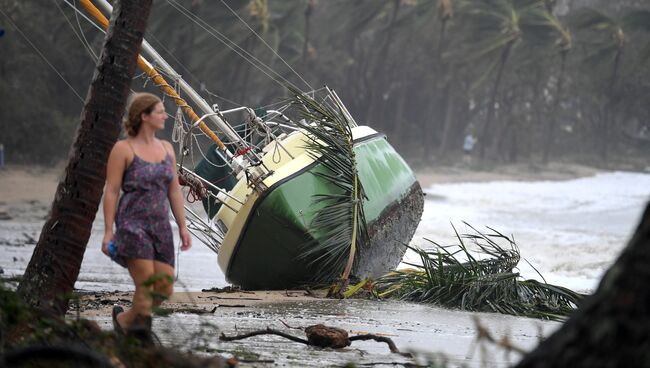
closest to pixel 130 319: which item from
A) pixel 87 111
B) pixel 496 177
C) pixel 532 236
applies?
pixel 87 111

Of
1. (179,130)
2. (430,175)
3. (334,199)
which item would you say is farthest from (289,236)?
(430,175)

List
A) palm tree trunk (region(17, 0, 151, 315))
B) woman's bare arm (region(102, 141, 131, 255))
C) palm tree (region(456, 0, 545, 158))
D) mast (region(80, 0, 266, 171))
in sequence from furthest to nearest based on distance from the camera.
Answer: palm tree (region(456, 0, 545, 158)) → mast (region(80, 0, 266, 171)) → palm tree trunk (region(17, 0, 151, 315)) → woman's bare arm (region(102, 141, 131, 255))

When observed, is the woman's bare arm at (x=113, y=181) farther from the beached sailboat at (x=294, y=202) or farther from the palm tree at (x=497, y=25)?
the palm tree at (x=497, y=25)

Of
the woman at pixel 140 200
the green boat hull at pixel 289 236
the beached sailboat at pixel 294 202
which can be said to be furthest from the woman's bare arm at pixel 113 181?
the green boat hull at pixel 289 236

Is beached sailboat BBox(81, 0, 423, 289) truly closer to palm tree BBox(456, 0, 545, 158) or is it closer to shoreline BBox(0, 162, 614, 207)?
shoreline BBox(0, 162, 614, 207)

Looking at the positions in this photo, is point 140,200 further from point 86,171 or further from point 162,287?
point 86,171

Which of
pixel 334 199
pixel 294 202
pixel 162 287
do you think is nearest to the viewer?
pixel 162 287

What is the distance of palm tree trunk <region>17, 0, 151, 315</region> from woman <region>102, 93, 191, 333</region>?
102cm

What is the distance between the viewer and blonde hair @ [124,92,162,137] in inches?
237

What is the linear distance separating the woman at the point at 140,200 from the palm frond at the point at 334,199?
5526 mm

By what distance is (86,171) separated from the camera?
7.03m

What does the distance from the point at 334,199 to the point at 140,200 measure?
6141 millimetres

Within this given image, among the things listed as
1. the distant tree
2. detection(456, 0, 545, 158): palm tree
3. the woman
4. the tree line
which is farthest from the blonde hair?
detection(456, 0, 545, 158): palm tree

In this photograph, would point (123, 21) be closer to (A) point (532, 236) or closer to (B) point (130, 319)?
(B) point (130, 319)
